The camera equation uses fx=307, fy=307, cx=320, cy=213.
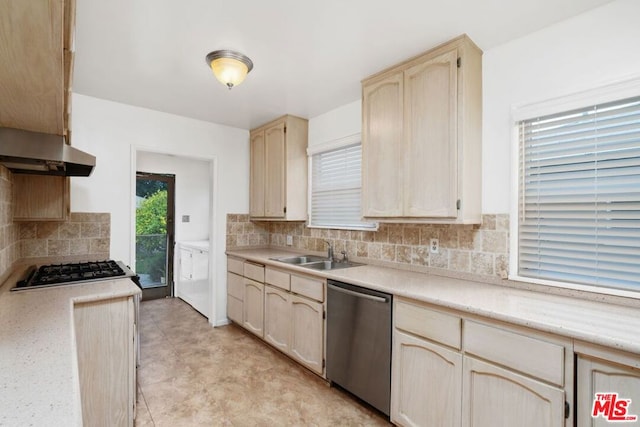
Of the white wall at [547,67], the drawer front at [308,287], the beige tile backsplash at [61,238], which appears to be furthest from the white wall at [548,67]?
the beige tile backsplash at [61,238]

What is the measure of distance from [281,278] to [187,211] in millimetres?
2781

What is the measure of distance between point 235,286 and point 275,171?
4.62 ft

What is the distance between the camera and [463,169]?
1866mm

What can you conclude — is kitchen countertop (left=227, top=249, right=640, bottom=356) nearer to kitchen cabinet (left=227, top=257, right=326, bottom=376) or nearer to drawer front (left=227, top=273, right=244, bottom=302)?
kitchen cabinet (left=227, top=257, right=326, bottom=376)

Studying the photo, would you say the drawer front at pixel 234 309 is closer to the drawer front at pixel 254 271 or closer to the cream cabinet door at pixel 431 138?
the drawer front at pixel 254 271

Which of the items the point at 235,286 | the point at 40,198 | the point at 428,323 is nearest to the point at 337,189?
the point at 235,286

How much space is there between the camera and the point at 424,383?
1725 millimetres

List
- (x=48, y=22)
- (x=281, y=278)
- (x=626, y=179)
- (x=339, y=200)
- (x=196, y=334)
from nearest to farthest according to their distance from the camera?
(x=48, y=22)
(x=626, y=179)
(x=281, y=278)
(x=339, y=200)
(x=196, y=334)

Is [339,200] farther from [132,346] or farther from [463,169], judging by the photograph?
[132,346]

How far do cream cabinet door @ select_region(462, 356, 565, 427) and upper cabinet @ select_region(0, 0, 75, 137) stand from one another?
2004 millimetres

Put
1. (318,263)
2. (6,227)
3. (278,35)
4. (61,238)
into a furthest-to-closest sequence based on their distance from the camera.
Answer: (318,263) < (61,238) < (6,227) < (278,35)

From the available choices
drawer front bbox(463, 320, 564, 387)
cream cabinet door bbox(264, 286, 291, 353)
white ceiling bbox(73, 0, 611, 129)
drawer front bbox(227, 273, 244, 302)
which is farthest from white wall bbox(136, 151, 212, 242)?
drawer front bbox(463, 320, 564, 387)

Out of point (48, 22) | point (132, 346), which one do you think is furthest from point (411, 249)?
point (48, 22)

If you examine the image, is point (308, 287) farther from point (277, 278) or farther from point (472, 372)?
point (472, 372)
